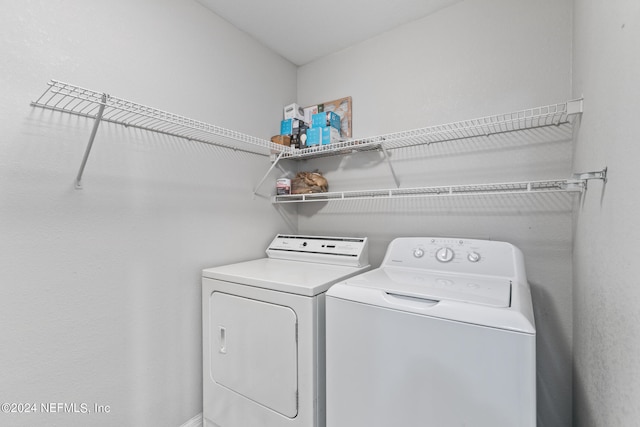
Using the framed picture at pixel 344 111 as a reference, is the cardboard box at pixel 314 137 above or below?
below

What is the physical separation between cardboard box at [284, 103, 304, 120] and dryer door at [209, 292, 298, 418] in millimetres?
1432

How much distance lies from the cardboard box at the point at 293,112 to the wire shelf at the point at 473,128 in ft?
1.23

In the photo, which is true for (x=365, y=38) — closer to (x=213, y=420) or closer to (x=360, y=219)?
(x=360, y=219)

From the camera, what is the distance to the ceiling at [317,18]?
5.50 feet

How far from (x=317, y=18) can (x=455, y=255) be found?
Answer: 1.70 meters

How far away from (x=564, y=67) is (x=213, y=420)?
2.64 meters

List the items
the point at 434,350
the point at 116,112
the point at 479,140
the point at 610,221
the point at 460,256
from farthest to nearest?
the point at 479,140
the point at 460,256
the point at 116,112
the point at 434,350
the point at 610,221

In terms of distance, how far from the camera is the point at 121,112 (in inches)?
49.4

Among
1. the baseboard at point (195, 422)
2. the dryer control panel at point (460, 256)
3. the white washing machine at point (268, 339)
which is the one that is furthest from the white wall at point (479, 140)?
the baseboard at point (195, 422)

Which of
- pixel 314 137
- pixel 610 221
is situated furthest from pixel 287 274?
pixel 610 221

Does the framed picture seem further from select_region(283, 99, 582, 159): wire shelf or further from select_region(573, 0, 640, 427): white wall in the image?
select_region(573, 0, 640, 427): white wall

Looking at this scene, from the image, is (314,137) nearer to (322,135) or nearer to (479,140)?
(322,135)

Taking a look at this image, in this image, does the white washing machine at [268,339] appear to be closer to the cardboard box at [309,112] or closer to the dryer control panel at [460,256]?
the dryer control panel at [460,256]

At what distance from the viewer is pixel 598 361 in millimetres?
831
